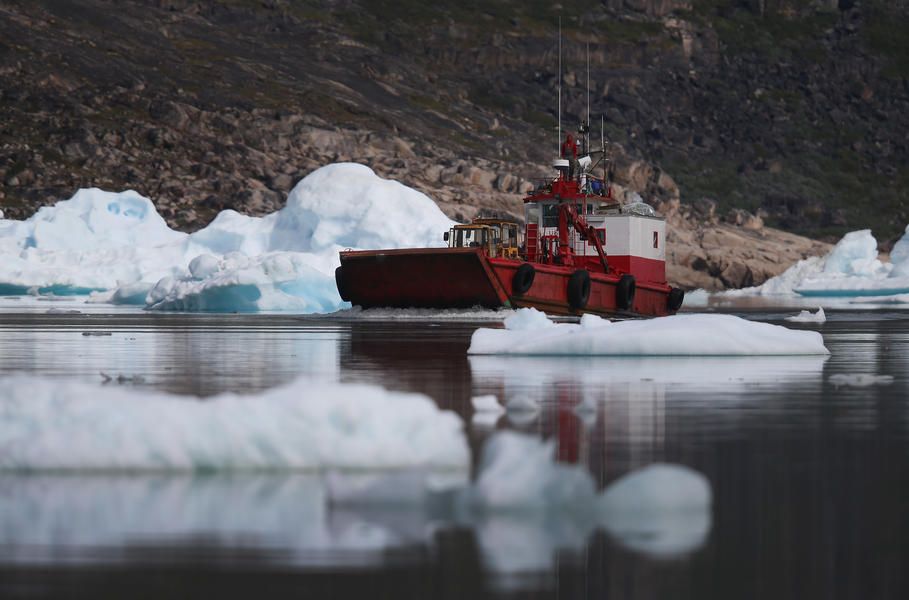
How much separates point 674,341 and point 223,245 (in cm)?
3817

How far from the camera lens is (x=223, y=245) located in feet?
183

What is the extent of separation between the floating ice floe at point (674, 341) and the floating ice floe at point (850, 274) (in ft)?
186

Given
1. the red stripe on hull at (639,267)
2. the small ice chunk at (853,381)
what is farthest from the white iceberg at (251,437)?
the red stripe on hull at (639,267)

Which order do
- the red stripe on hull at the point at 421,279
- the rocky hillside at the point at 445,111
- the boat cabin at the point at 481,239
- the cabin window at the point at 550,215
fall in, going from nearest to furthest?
the red stripe on hull at the point at 421,279 < the boat cabin at the point at 481,239 < the cabin window at the point at 550,215 < the rocky hillside at the point at 445,111

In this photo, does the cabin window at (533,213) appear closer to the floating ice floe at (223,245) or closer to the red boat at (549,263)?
the red boat at (549,263)

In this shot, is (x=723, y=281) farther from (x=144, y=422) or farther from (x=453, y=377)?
(x=144, y=422)

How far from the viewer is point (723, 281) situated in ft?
333

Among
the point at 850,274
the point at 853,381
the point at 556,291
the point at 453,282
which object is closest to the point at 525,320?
the point at 853,381

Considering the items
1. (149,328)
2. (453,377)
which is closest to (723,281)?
(149,328)

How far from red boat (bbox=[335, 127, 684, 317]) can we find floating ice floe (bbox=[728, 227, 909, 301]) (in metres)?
31.2

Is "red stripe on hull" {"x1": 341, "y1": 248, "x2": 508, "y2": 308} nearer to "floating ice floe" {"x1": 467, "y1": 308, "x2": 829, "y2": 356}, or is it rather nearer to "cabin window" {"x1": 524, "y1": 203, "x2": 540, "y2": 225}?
"cabin window" {"x1": 524, "y1": 203, "x2": 540, "y2": 225}

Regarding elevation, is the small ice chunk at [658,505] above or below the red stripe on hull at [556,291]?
below

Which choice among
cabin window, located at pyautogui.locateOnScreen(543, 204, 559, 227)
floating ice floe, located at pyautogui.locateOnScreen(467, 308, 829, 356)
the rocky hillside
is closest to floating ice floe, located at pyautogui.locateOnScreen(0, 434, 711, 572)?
floating ice floe, located at pyautogui.locateOnScreen(467, 308, 829, 356)

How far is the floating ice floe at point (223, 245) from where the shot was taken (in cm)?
4766
